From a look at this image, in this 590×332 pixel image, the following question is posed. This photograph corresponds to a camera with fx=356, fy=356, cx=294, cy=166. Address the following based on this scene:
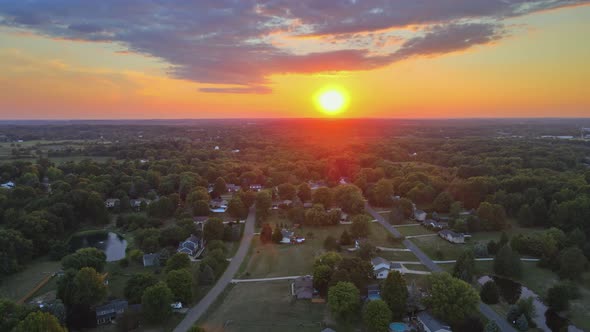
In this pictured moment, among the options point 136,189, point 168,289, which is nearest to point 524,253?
point 168,289

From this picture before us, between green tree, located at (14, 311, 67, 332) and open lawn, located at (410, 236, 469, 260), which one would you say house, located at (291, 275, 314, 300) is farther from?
green tree, located at (14, 311, 67, 332)

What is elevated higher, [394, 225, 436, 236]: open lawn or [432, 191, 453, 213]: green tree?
[432, 191, 453, 213]: green tree

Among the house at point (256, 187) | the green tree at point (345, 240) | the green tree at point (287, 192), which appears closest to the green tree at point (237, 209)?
the green tree at point (287, 192)

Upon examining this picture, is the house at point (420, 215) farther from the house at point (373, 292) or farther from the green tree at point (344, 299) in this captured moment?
the green tree at point (344, 299)

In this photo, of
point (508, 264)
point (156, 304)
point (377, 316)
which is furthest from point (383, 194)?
point (156, 304)

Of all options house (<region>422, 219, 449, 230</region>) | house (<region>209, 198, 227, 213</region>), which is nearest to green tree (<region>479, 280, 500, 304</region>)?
house (<region>422, 219, 449, 230</region>)
